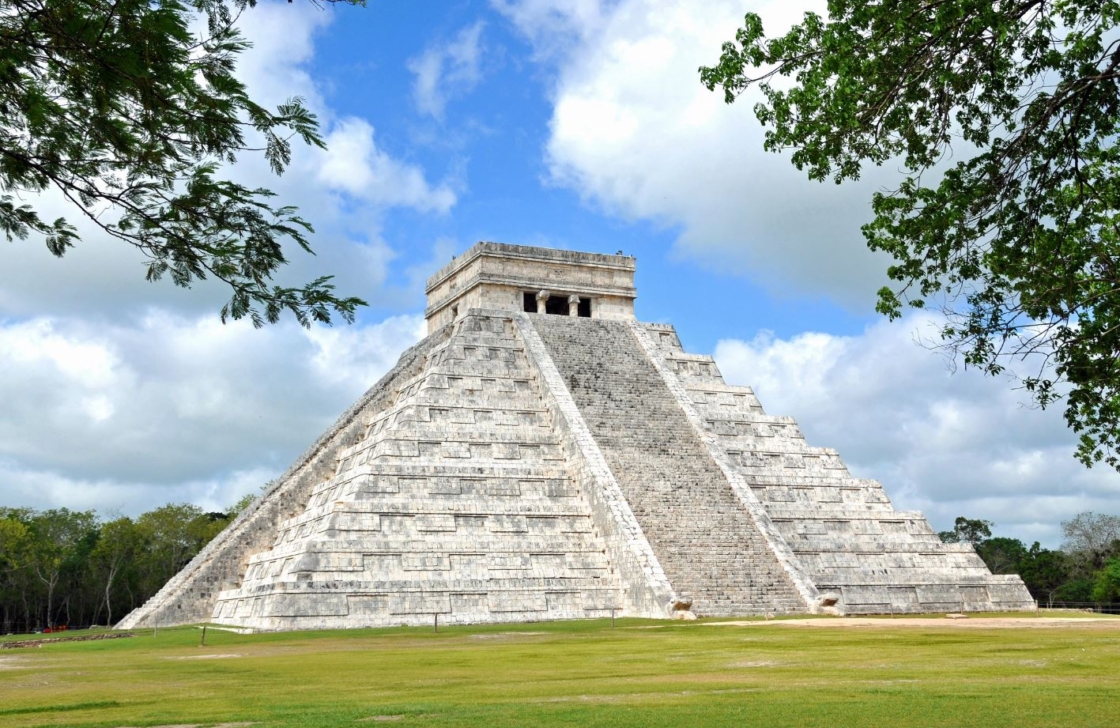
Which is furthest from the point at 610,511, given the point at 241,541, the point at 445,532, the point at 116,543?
the point at 116,543

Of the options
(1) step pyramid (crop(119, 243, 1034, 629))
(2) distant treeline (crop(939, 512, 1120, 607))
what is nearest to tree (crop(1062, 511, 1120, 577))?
(2) distant treeline (crop(939, 512, 1120, 607))

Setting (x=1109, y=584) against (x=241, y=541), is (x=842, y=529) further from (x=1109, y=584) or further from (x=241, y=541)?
(x=1109, y=584)

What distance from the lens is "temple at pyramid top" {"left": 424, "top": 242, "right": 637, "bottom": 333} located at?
32594 millimetres

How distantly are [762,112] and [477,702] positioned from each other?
18.1ft

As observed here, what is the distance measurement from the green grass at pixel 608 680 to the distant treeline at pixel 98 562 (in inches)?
1173

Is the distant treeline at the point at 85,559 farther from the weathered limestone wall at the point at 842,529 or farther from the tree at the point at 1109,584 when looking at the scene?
the tree at the point at 1109,584

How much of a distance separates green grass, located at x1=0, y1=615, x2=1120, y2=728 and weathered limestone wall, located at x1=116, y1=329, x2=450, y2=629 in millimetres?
8202

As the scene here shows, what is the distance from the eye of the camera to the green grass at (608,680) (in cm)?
824

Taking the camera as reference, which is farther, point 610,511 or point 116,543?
point 116,543

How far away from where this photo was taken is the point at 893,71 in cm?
870

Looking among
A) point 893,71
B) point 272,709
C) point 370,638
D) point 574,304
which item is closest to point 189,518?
point 574,304

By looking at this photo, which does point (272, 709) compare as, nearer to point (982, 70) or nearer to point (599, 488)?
point (982, 70)

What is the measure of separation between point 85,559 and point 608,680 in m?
43.9

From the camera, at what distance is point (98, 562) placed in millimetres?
48375
